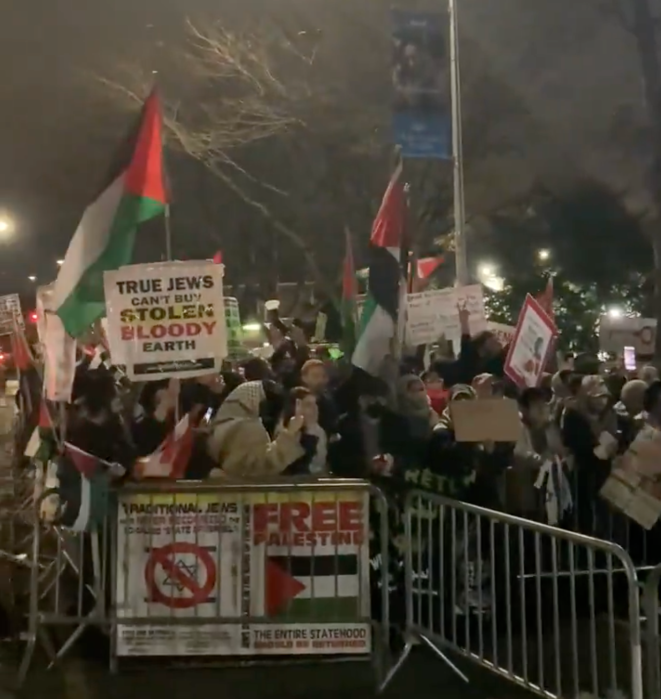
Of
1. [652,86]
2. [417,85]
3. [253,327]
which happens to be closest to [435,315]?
[417,85]

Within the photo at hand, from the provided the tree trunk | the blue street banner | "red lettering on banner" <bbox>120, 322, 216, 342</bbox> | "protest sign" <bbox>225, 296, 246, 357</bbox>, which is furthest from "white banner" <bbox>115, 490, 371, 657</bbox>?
the tree trunk

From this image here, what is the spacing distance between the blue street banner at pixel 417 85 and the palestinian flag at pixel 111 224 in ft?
27.0

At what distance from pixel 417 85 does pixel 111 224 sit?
885 centimetres

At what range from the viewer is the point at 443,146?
594 inches

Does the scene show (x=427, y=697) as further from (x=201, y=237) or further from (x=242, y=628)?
(x=201, y=237)

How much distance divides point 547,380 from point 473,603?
481cm

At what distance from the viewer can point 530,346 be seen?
940 centimetres

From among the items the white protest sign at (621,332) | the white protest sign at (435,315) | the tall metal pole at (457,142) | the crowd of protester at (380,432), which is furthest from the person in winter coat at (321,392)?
the tall metal pole at (457,142)

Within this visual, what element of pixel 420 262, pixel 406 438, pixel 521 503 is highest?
pixel 420 262

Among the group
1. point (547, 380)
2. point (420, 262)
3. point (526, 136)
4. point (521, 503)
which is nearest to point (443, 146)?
point (420, 262)

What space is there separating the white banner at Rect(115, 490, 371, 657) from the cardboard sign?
92 centimetres

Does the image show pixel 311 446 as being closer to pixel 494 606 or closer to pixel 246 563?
pixel 246 563

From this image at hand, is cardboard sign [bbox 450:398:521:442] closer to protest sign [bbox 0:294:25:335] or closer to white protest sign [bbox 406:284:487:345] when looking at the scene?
white protest sign [bbox 406:284:487:345]

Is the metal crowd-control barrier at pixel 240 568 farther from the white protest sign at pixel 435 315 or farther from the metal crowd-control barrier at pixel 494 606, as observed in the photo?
the white protest sign at pixel 435 315
